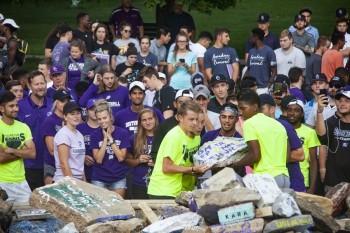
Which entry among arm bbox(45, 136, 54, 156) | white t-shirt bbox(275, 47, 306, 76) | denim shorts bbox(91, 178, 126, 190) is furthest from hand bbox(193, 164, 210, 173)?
white t-shirt bbox(275, 47, 306, 76)

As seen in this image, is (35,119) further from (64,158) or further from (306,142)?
(306,142)

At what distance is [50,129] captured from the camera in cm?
1166

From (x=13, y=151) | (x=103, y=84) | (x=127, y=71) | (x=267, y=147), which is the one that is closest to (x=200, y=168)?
→ (x=267, y=147)

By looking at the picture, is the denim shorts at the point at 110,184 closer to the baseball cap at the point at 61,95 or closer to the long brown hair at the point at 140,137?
the long brown hair at the point at 140,137

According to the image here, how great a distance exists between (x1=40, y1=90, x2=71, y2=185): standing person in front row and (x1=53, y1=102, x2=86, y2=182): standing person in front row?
0.42 m

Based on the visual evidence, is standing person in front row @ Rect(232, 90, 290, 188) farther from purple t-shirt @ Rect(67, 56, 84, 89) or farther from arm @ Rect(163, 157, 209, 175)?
purple t-shirt @ Rect(67, 56, 84, 89)

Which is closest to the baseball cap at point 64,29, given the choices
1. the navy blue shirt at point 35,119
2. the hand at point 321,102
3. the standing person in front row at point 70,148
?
the navy blue shirt at point 35,119

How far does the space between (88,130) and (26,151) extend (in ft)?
4.29

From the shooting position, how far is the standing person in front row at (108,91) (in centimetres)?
1318

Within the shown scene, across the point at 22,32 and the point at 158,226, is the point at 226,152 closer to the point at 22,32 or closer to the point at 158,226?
the point at 158,226

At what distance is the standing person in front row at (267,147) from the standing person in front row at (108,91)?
4.21 meters

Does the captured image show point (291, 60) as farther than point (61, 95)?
Yes

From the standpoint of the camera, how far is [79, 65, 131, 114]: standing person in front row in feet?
43.2

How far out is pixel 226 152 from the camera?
387 inches
